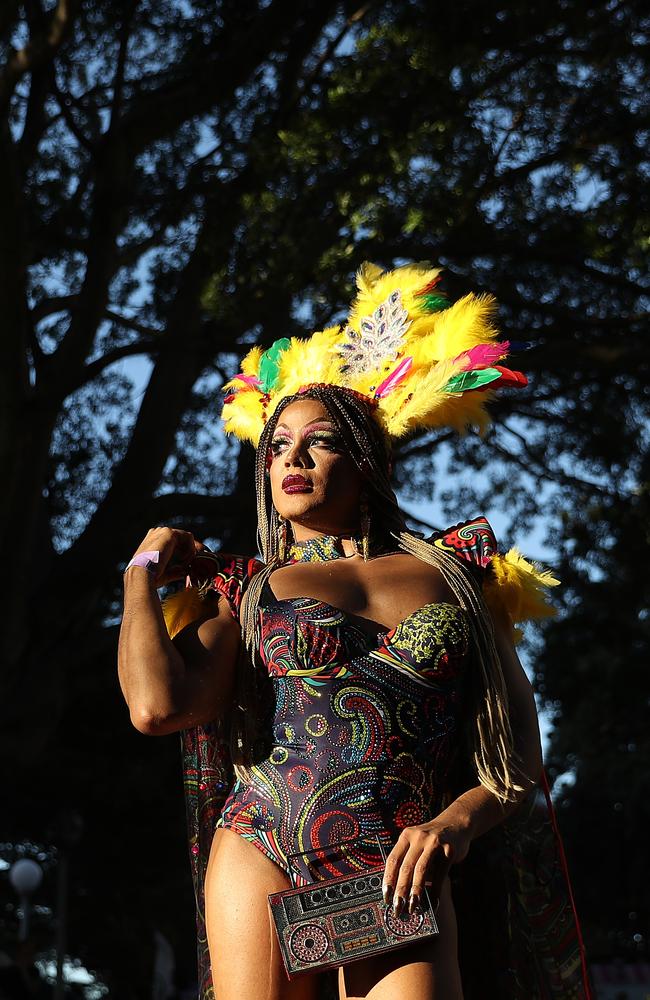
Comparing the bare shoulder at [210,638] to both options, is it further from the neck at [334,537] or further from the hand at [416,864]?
the hand at [416,864]

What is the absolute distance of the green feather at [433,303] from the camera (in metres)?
3.83

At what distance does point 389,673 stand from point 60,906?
825 cm

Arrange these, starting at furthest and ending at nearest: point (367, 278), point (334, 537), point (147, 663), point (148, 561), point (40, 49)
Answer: point (40, 49)
point (367, 278)
point (334, 537)
point (148, 561)
point (147, 663)

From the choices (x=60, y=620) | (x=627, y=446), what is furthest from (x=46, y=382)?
(x=627, y=446)

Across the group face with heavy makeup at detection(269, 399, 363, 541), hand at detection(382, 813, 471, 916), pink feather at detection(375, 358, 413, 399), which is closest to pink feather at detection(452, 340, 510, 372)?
pink feather at detection(375, 358, 413, 399)

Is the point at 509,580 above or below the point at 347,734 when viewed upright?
above

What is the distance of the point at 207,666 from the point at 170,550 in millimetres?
294

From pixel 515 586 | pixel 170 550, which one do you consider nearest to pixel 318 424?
pixel 170 550

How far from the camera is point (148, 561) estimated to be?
3.10 metres

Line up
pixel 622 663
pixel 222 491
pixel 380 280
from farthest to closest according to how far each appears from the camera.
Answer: pixel 622 663 < pixel 222 491 < pixel 380 280

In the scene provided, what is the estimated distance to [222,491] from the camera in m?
12.8

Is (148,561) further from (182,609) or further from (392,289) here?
(392,289)

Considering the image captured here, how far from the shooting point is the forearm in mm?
2924

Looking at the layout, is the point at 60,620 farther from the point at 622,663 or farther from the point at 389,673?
the point at 622,663
